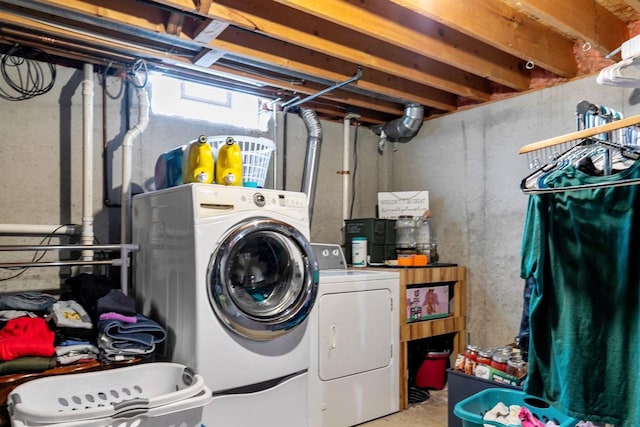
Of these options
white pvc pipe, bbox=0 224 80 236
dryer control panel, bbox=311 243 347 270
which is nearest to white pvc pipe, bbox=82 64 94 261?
white pvc pipe, bbox=0 224 80 236

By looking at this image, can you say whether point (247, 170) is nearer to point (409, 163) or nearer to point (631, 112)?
point (409, 163)

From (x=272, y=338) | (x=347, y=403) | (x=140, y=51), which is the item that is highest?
(x=140, y=51)

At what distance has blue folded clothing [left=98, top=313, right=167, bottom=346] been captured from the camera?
1913 mm

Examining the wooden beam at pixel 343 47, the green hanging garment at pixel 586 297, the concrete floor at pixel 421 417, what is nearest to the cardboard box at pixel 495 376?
the concrete floor at pixel 421 417

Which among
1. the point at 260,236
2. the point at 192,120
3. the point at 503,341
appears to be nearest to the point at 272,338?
the point at 260,236

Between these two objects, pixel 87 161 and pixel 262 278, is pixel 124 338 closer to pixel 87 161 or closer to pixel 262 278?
pixel 262 278

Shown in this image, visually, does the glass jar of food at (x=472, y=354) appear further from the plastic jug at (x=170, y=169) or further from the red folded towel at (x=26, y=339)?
the red folded towel at (x=26, y=339)

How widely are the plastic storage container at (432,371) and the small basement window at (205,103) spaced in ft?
7.23

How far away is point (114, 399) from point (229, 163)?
3.87 feet

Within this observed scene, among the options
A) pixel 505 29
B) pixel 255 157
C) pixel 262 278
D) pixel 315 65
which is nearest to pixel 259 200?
pixel 262 278

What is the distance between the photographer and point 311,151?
3.55 meters

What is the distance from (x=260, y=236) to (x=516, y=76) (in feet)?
7.27

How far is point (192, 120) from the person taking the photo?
3070 mm

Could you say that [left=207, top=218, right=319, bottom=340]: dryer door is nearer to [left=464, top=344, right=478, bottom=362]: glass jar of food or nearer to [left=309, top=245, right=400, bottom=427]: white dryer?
[left=309, top=245, right=400, bottom=427]: white dryer
